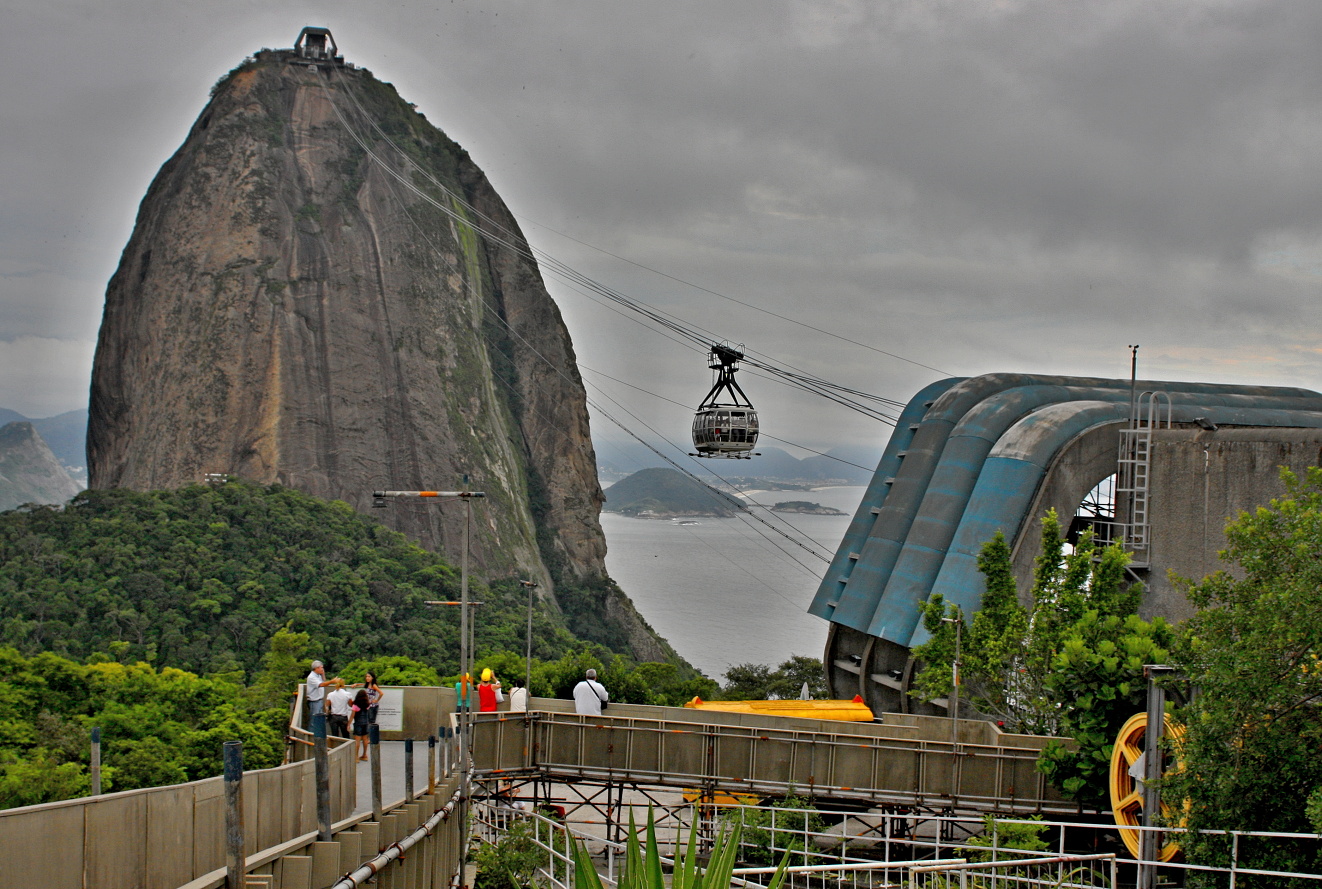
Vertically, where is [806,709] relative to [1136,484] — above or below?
below

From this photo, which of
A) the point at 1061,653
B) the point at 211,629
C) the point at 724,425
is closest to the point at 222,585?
the point at 211,629

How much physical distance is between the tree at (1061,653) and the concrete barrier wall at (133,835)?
1275 cm

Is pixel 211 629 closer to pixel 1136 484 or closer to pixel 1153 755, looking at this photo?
pixel 1136 484

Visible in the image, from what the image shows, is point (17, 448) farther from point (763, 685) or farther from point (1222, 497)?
point (1222, 497)

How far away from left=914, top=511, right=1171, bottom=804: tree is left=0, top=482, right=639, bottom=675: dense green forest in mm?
27976

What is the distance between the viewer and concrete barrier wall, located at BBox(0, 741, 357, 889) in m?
8.34

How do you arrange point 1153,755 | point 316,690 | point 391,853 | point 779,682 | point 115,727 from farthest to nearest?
point 779,682 < point 115,727 < point 316,690 < point 1153,755 < point 391,853

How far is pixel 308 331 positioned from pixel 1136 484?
53.9 meters

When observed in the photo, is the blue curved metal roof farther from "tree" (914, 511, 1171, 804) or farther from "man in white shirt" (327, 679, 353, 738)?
"man in white shirt" (327, 679, 353, 738)

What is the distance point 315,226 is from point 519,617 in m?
30.5

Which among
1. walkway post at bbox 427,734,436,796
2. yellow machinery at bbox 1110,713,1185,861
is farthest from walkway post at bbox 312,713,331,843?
yellow machinery at bbox 1110,713,1185,861

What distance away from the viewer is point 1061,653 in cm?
2000

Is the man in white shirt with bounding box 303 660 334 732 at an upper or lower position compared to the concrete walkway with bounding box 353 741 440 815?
upper

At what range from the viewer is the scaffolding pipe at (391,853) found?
1346cm
